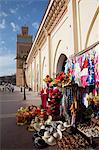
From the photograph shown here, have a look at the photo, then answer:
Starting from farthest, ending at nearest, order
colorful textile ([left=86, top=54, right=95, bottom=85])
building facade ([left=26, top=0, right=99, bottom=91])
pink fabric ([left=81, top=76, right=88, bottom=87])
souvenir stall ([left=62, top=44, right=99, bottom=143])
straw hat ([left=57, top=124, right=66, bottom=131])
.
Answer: building facade ([left=26, top=0, right=99, bottom=91]) → pink fabric ([left=81, top=76, right=88, bottom=87]) → colorful textile ([left=86, top=54, right=95, bottom=85]) → souvenir stall ([left=62, top=44, right=99, bottom=143]) → straw hat ([left=57, top=124, right=66, bottom=131])

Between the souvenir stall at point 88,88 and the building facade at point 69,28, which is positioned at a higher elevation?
the building facade at point 69,28

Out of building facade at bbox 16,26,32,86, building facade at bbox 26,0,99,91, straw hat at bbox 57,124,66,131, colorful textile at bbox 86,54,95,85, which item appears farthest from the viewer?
building facade at bbox 16,26,32,86

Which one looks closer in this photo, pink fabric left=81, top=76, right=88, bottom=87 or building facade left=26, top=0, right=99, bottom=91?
pink fabric left=81, top=76, right=88, bottom=87

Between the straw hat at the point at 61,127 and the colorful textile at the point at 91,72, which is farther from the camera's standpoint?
the colorful textile at the point at 91,72

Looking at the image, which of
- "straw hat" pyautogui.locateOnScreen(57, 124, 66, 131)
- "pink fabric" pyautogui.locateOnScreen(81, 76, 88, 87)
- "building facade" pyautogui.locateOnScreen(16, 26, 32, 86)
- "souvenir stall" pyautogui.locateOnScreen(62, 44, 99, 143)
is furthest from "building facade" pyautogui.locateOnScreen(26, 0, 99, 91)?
"building facade" pyautogui.locateOnScreen(16, 26, 32, 86)

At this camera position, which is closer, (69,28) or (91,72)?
(91,72)

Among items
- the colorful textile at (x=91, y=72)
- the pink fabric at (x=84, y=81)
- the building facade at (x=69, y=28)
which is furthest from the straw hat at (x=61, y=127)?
the building facade at (x=69, y=28)

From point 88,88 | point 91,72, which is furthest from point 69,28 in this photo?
point 91,72

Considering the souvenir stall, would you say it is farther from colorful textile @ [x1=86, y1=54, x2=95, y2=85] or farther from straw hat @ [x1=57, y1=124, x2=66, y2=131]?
straw hat @ [x1=57, y1=124, x2=66, y2=131]

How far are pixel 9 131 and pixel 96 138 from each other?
2797 millimetres

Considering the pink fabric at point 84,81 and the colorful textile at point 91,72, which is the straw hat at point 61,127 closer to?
the colorful textile at point 91,72

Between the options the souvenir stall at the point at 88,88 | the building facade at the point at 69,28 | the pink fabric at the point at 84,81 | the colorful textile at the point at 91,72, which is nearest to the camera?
the souvenir stall at the point at 88,88

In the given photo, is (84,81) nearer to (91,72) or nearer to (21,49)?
(91,72)

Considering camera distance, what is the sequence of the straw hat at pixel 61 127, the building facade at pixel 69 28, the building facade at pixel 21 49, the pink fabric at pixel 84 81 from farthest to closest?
the building facade at pixel 21 49 < the building facade at pixel 69 28 < the pink fabric at pixel 84 81 < the straw hat at pixel 61 127
